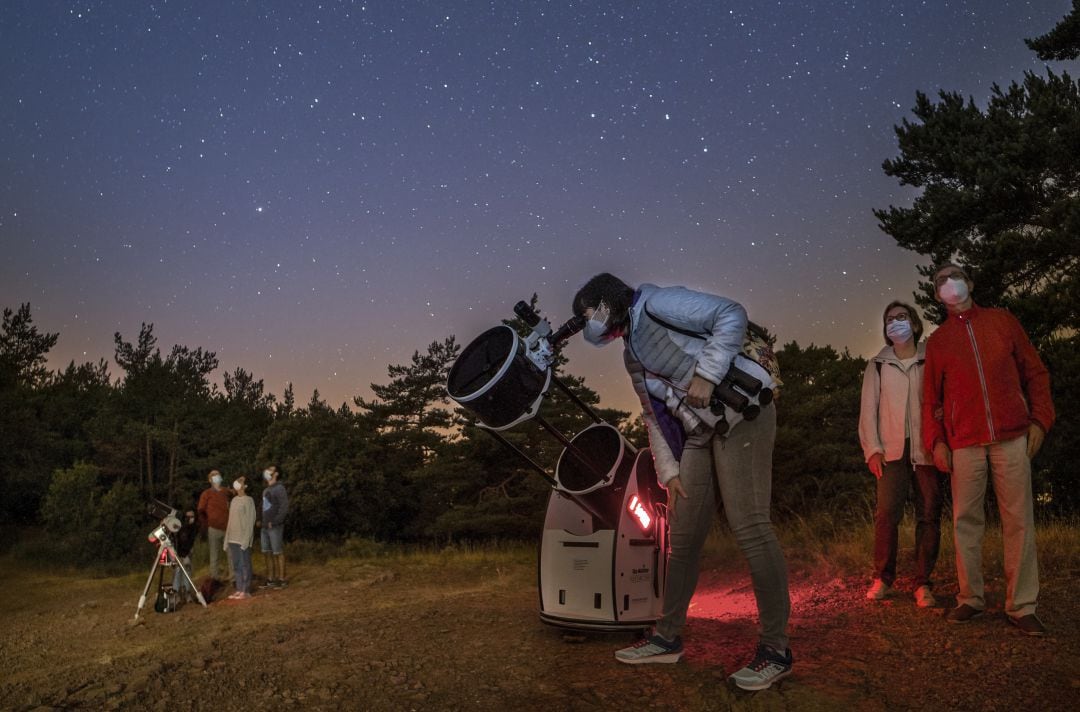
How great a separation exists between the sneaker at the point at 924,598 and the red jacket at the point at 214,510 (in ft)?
36.5

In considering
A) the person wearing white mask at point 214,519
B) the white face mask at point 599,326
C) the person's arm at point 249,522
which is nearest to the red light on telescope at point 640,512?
the white face mask at point 599,326

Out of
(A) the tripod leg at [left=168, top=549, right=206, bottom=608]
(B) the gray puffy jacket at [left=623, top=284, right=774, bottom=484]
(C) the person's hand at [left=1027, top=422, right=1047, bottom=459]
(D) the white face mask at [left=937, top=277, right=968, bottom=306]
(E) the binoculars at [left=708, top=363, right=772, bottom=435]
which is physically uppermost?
(D) the white face mask at [left=937, top=277, right=968, bottom=306]

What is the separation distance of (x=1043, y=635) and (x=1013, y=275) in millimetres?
10769

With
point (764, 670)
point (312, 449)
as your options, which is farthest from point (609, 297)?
point (312, 449)

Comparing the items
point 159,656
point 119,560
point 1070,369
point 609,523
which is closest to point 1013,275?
point 1070,369

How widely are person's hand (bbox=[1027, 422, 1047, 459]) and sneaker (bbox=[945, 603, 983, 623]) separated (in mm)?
1001

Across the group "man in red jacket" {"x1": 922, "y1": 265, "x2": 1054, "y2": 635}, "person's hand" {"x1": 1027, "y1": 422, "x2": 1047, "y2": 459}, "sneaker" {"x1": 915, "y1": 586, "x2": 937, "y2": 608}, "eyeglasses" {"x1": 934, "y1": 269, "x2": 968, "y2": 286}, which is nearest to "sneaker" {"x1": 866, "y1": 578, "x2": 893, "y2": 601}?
"sneaker" {"x1": 915, "y1": 586, "x2": 937, "y2": 608}

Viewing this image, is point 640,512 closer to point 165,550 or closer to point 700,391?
point 700,391

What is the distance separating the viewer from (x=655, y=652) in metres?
3.82

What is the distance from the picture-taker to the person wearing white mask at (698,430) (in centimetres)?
333

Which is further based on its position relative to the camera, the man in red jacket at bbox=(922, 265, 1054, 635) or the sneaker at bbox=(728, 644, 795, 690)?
the man in red jacket at bbox=(922, 265, 1054, 635)

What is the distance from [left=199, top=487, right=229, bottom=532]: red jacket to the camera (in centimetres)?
1239

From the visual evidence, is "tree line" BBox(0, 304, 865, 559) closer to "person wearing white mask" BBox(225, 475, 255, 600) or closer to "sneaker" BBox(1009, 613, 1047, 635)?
"person wearing white mask" BBox(225, 475, 255, 600)

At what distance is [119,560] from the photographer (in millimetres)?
30344
